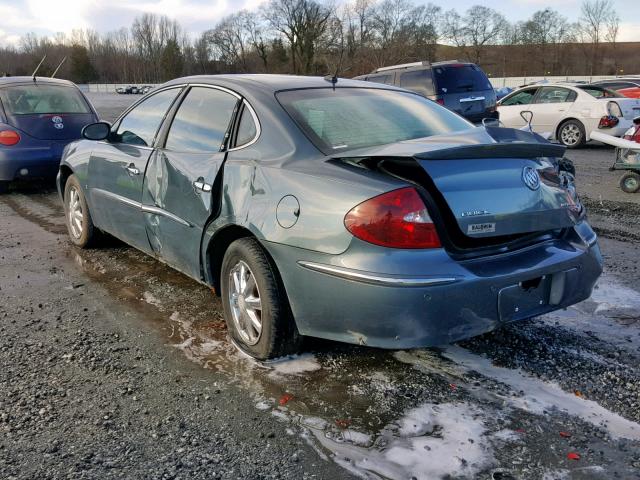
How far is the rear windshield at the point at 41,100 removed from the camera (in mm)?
8477

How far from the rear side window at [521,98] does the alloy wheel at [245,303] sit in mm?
12588

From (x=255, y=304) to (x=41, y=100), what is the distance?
280 inches

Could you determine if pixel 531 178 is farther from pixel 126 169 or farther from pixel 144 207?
pixel 126 169

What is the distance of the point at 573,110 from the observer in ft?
43.4

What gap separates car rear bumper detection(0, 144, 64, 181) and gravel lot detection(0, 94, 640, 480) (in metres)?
4.46

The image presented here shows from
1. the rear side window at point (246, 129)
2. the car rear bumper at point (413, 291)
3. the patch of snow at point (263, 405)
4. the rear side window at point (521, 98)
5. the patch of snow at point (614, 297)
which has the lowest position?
the patch of snow at point (263, 405)

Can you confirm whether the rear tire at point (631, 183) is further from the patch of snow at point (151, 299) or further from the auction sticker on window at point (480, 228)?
the patch of snow at point (151, 299)

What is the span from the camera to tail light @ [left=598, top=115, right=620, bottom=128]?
1244 centimetres

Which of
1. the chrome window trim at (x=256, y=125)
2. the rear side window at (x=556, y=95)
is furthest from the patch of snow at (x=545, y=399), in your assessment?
the rear side window at (x=556, y=95)

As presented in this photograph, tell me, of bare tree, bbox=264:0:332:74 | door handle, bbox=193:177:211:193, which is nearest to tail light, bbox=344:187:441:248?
door handle, bbox=193:177:211:193

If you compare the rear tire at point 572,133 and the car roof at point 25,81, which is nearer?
the car roof at point 25,81

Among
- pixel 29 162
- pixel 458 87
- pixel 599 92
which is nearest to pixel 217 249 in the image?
pixel 29 162

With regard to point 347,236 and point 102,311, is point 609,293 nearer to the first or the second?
point 347,236

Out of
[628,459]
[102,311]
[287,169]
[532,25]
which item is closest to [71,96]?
[102,311]
